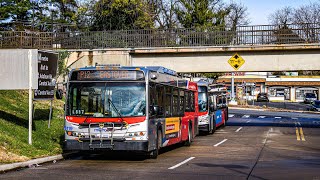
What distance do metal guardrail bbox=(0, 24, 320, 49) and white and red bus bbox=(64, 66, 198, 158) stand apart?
1616 cm

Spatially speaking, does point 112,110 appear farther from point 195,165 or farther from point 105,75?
point 195,165

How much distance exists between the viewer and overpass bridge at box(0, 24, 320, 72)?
104 feet

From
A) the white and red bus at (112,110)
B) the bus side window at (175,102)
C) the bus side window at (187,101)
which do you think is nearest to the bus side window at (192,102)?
the bus side window at (187,101)

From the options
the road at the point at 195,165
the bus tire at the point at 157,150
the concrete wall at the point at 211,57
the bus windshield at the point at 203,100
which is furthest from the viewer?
the concrete wall at the point at 211,57

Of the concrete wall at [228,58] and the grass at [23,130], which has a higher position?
the concrete wall at [228,58]

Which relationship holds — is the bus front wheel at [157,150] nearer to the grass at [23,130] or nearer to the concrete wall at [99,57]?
the grass at [23,130]

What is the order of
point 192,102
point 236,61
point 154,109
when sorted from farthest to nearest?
point 236,61, point 192,102, point 154,109

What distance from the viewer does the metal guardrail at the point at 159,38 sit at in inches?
1275

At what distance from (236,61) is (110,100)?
16.7 meters

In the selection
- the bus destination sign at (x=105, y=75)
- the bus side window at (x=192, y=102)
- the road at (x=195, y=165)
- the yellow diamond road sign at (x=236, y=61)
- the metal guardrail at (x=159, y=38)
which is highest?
the metal guardrail at (x=159, y=38)

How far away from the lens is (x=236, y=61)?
3206cm

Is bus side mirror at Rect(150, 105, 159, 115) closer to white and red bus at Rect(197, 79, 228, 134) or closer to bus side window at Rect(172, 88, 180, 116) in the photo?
bus side window at Rect(172, 88, 180, 116)

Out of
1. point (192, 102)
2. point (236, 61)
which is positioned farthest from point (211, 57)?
point (192, 102)

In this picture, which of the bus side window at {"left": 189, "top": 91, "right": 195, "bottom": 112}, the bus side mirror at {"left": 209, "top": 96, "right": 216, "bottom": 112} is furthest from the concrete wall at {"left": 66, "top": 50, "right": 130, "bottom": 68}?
the bus side window at {"left": 189, "top": 91, "right": 195, "bottom": 112}
